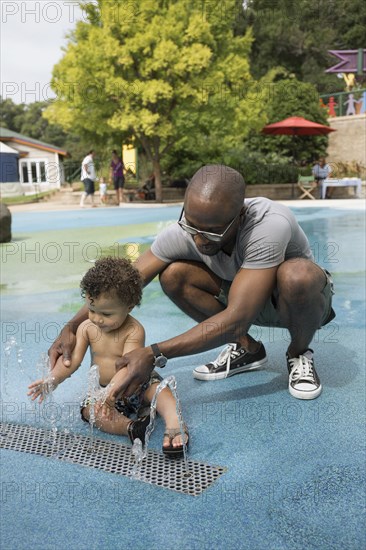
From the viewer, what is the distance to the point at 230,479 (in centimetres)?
199

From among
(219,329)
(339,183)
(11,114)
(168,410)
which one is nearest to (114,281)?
(219,329)

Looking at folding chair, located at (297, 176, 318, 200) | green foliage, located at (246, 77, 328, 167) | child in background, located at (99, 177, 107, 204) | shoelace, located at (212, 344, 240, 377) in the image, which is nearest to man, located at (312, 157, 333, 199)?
folding chair, located at (297, 176, 318, 200)

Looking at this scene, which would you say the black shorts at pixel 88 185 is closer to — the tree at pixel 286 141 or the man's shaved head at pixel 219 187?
the tree at pixel 286 141

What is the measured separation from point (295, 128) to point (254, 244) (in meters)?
18.4

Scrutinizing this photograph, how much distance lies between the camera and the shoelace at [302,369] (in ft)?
8.96

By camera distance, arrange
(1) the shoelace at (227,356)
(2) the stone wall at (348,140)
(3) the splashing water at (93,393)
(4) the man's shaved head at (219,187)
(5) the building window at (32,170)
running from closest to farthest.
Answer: (4) the man's shaved head at (219,187) < (3) the splashing water at (93,393) < (1) the shoelace at (227,356) < (2) the stone wall at (348,140) < (5) the building window at (32,170)

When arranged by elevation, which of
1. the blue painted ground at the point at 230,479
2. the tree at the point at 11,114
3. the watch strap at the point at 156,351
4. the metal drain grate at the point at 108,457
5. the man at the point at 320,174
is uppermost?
the tree at the point at 11,114

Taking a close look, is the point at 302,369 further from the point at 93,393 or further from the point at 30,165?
the point at 30,165

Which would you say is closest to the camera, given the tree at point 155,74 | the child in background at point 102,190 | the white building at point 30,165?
the tree at point 155,74

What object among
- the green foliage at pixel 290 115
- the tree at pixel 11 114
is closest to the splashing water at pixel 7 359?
the green foliage at pixel 290 115

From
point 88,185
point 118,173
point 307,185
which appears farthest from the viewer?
point 307,185

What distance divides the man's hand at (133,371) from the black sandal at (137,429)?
27 cm

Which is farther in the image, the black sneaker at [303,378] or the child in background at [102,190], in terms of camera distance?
the child in background at [102,190]

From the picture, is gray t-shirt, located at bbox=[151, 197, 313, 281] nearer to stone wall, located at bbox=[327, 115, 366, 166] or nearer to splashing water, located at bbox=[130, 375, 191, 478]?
splashing water, located at bbox=[130, 375, 191, 478]
